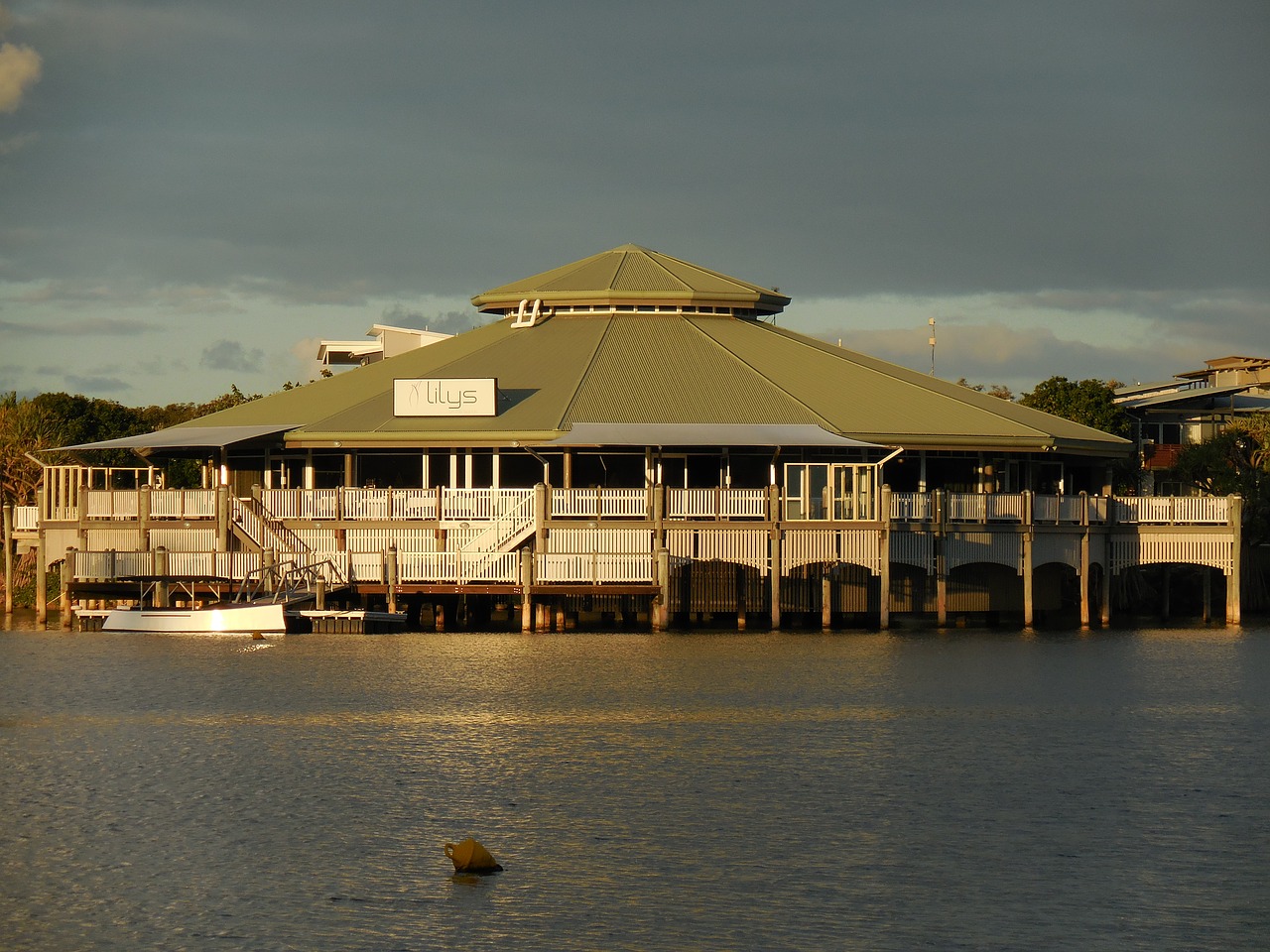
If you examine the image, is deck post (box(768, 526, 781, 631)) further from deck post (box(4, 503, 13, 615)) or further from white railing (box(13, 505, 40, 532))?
deck post (box(4, 503, 13, 615))

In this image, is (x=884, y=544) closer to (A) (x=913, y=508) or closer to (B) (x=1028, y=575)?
(A) (x=913, y=508)

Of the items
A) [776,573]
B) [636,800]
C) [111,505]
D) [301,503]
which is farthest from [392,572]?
[636,800]

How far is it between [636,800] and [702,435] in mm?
28223

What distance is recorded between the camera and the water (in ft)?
72.2

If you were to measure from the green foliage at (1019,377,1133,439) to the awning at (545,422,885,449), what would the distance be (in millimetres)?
29747

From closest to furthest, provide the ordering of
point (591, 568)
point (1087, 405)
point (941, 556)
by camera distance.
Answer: point (591, 568) → point (941, 556) → point (1087, 405)

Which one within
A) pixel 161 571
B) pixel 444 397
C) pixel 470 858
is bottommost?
pixel 470 858

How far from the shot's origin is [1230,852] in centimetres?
2536

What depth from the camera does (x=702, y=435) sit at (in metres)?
56.8

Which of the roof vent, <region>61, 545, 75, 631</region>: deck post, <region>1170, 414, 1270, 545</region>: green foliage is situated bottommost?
<region>61, 545, 75, 631</region>: deck post

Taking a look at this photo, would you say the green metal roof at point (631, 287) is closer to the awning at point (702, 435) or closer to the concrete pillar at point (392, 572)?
the awning at point (702, 435)

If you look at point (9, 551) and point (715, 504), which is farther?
point (9, 551)

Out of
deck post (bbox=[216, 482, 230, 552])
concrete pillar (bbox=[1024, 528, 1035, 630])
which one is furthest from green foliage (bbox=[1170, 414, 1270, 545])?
deck post (bbox=[216, 482, 230, 552])

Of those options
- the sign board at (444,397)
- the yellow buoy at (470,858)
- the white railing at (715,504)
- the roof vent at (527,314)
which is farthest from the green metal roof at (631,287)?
the yellow buoy at (470,858)
